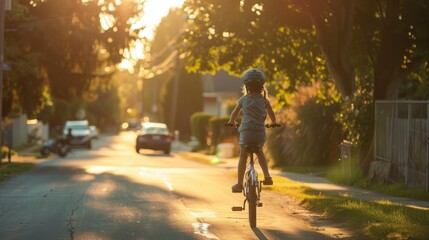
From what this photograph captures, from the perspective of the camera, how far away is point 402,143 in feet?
65.0

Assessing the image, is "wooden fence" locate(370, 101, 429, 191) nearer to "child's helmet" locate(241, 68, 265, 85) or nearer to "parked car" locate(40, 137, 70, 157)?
"child's helmet" locate(241, 68, 265, 85)

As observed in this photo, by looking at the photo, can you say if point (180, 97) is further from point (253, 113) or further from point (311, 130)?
point (253, 113)

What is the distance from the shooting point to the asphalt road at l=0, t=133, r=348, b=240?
11.9 m

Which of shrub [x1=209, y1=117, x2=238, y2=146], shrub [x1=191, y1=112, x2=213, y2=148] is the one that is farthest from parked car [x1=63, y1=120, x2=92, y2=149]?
shrub [x1=209, y1=117, x2=238, y2=146]

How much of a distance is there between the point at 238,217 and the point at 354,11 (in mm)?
11390

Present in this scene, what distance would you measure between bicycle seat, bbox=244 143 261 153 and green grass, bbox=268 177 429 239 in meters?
1.76

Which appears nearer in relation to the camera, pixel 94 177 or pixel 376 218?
pixel 376 218

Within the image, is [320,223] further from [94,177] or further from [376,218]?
[94,177]

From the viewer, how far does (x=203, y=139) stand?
57.7 metres

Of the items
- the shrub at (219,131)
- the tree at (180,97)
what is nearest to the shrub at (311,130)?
the shrub at (219,131)

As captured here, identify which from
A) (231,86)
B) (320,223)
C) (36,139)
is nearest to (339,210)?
(320,223)

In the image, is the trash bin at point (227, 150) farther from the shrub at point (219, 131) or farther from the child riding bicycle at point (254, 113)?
the child riding bicycle at point (254, 113)

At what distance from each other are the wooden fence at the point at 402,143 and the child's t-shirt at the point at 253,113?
20.0ft

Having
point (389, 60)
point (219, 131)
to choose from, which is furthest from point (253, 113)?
point (219, 131)
